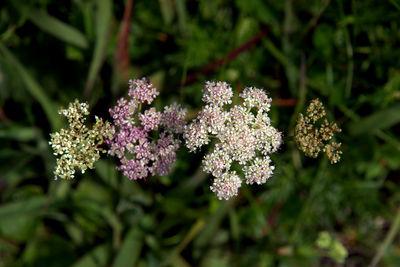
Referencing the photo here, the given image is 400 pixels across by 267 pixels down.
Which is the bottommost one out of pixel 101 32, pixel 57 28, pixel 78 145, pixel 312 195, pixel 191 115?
pixel 78 145

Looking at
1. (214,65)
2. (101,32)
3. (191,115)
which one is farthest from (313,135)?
(101,32)

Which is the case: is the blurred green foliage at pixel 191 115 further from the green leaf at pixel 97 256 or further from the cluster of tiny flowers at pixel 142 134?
the cluster of tiny flowers at pixel 142 134

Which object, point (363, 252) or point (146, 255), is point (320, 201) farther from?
point (146, 255)

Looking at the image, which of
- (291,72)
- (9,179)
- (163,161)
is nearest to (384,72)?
(291,72)

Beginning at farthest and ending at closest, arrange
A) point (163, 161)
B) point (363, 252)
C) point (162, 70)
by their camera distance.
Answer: point (363, 252) < point (162, 70) < point (163, 161)

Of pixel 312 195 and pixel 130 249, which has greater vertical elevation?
pixel 312 195

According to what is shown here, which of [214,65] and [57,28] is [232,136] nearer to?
[214,65]

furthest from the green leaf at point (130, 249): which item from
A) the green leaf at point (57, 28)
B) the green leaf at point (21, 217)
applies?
the green leaf at point (57, 28)
